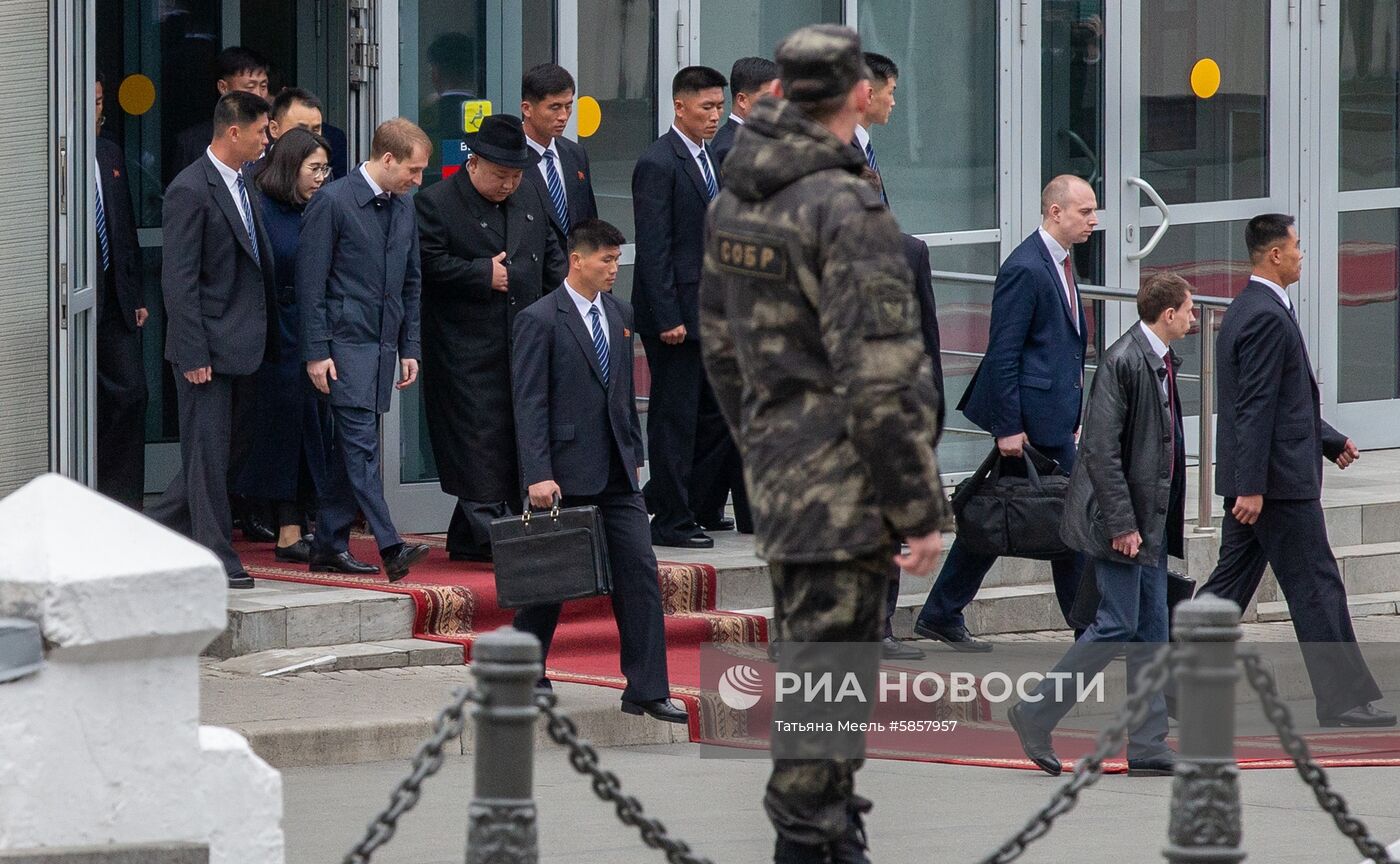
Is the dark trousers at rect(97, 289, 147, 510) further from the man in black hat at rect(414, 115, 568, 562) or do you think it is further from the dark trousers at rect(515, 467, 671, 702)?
the dark trousers at rect(515, 467, 671, 702)

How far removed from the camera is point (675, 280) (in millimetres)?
10000

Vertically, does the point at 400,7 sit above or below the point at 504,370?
above

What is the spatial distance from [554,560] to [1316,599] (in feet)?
9.74

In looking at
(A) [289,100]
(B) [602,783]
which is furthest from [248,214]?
(B) [602,783]

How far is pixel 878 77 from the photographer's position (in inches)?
379

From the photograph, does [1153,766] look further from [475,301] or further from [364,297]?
[364,297]

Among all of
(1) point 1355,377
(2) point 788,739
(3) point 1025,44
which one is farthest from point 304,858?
(1) point 1355,377

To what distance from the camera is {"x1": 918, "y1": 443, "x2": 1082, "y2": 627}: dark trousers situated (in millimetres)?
9211

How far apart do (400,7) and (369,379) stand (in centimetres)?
210

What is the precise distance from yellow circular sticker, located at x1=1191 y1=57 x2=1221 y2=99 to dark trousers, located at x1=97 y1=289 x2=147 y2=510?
646 centimetres

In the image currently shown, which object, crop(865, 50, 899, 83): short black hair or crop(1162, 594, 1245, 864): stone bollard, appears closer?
crop(1162, 594, 1245, 864): stone bollard

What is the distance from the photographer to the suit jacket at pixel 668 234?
32.5 feet

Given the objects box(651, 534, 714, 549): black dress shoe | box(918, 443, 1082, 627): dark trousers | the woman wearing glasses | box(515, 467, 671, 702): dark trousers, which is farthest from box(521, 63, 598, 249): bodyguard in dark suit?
box(918, 443, 1082, 627): dark trousers

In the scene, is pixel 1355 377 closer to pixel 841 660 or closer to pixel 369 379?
pixel 369 379
